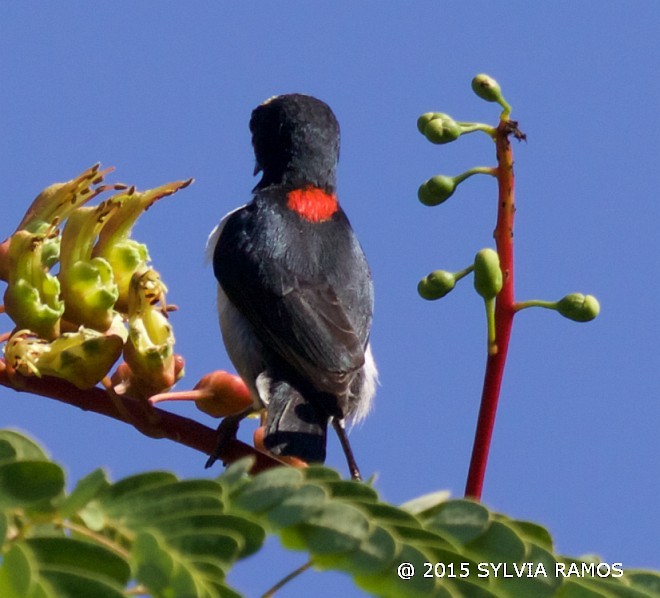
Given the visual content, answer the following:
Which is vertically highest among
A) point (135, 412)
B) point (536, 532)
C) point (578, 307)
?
point (578, 307)

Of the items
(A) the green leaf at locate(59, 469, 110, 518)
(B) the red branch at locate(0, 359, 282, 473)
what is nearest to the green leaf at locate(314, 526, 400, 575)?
(A) the green leaf at locate(59, 469, 110, 518)

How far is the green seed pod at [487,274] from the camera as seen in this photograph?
71.5 inches

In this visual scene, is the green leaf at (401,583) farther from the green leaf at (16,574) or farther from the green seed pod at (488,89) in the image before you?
the green seed pod at (488,89)

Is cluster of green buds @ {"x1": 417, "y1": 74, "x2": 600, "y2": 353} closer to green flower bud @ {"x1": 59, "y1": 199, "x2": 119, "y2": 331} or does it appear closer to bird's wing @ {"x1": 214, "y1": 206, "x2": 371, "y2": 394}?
green flower bud @ {"x1": 59, "y1": 199, "x2": 119, "y2": 331}

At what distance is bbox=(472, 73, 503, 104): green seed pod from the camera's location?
192 cm

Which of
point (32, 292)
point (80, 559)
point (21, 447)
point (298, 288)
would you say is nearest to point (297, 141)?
point (298, 288)

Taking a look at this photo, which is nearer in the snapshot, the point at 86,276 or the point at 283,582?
the point at 283,582

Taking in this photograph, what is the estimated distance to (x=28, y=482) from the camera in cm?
123

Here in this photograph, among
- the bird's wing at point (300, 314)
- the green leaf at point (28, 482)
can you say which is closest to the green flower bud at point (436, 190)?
the green leaf at point (28, 482)

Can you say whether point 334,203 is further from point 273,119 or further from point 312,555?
point 312,555

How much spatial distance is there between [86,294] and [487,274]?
3.10 ft

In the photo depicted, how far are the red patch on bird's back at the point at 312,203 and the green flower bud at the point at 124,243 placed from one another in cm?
249

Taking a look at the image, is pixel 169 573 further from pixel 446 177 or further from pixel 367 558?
pixel 446 177

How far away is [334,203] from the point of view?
545 centimetres
